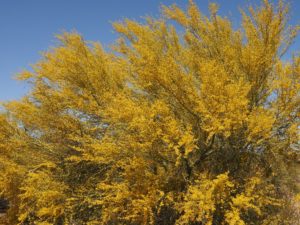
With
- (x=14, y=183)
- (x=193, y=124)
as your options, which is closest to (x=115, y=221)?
(x=193, y=124)

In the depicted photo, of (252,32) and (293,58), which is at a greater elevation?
(252,32)

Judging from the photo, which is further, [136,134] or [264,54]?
[264,54]

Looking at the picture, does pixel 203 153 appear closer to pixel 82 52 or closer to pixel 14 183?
pixel 82 52

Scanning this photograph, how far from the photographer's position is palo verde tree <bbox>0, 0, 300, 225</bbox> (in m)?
6.78

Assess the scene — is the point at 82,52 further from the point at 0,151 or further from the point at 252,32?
the point at 252,32

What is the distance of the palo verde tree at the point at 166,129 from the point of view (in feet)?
22.2

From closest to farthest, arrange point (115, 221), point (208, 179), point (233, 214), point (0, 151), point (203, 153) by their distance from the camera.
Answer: point (233, 214), point (208, 179), point (203, 153), point (115, 221), point (0, 151)

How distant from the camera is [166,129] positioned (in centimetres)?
674

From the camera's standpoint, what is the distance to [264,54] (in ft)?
25.7

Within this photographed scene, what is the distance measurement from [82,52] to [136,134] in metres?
3.52

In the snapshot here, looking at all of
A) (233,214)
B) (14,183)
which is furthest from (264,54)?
(14,183)

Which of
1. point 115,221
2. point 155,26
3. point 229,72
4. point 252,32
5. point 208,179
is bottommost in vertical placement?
point 115,221

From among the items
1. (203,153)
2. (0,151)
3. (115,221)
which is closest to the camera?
(203,153)

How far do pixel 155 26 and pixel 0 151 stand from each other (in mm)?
5258
